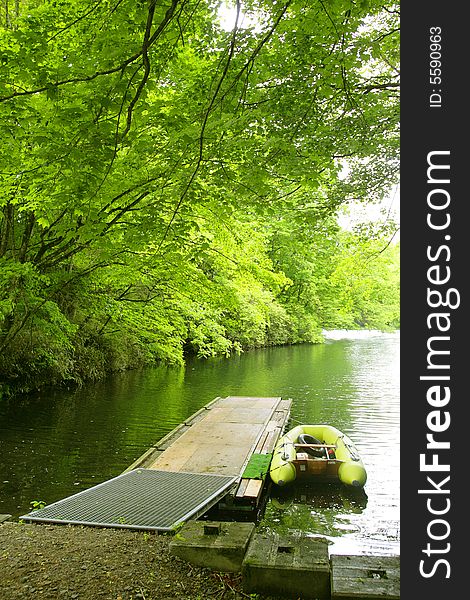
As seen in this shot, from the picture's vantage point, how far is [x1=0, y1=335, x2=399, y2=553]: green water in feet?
27.5

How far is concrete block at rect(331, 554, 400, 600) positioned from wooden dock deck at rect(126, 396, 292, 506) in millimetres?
4769

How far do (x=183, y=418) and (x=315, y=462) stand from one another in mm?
5382

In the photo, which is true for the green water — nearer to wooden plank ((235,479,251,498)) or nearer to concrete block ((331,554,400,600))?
wooden plank ((235,479,251,498))

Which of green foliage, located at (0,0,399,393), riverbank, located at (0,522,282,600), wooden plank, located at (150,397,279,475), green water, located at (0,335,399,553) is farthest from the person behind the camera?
wooden plank, located at (150,397,279,475)

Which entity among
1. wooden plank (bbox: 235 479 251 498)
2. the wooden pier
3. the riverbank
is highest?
the riverbank

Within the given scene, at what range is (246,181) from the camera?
243 inches

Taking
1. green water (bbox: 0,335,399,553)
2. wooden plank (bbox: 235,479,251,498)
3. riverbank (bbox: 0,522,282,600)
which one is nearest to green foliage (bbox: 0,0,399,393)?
green water (bbox: 0,335,399,553)

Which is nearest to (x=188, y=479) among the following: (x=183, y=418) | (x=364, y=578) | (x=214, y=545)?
(x=214, y=545)

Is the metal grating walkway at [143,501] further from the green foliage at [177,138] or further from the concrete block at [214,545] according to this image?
the green foliage at [177,138]

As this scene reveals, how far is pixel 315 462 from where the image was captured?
9.54 m

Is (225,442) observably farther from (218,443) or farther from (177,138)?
(177,138)

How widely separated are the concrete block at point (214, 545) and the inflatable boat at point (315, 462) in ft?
17.5

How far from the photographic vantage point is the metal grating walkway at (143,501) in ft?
18.3

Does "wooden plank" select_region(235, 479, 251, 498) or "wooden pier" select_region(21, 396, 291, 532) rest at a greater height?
"wooden pier" select_region(21, 396, 291, 532)
